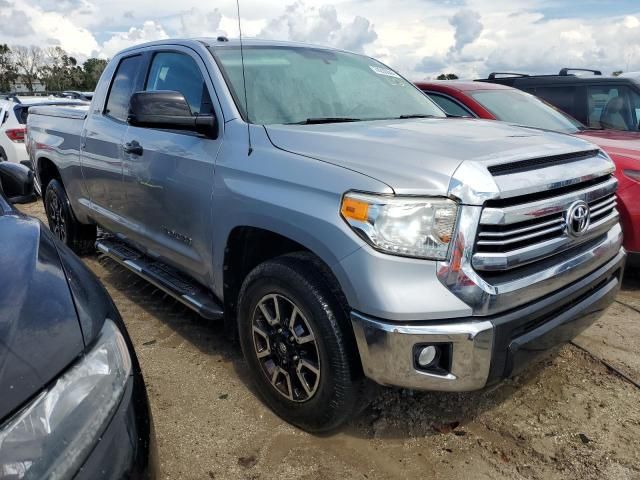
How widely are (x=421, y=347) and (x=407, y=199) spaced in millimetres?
556

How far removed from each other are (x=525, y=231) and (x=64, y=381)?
1.68 metres

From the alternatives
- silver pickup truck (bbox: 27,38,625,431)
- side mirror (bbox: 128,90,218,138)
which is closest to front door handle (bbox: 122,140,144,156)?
silver pickup truck (bbox: 27,38,625,431)

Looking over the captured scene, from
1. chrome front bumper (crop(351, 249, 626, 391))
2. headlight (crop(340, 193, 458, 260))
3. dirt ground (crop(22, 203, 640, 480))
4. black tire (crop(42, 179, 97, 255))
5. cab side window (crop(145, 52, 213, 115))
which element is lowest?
dirt ground (crop(22, 203, 640, 480))

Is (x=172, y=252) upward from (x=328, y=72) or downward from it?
downward

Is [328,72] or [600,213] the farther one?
[328,72]

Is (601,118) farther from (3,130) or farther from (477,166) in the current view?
(3,130)

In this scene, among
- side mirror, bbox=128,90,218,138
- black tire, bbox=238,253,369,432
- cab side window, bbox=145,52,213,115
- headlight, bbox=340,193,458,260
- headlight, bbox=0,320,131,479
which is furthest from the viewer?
cab side window, bbox=145,52,213,115

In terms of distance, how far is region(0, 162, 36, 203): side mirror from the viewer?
2523mm

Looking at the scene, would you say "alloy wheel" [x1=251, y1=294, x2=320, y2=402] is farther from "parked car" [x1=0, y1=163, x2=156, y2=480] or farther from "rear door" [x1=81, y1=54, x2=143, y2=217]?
"rear door" [x1=81, y1=54, x2=143, y2=217]

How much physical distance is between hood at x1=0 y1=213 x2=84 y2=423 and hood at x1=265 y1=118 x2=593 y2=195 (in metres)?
1.14

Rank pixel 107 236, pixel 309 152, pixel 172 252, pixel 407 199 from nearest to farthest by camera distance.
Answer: pixel 407 199 < pixel 309 152 < pixel 172 252 < pixel 107 236

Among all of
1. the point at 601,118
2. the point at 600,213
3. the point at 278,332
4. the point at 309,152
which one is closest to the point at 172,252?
the point at 278,332

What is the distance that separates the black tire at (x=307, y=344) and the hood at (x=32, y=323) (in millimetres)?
949

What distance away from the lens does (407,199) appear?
201 centimetres
